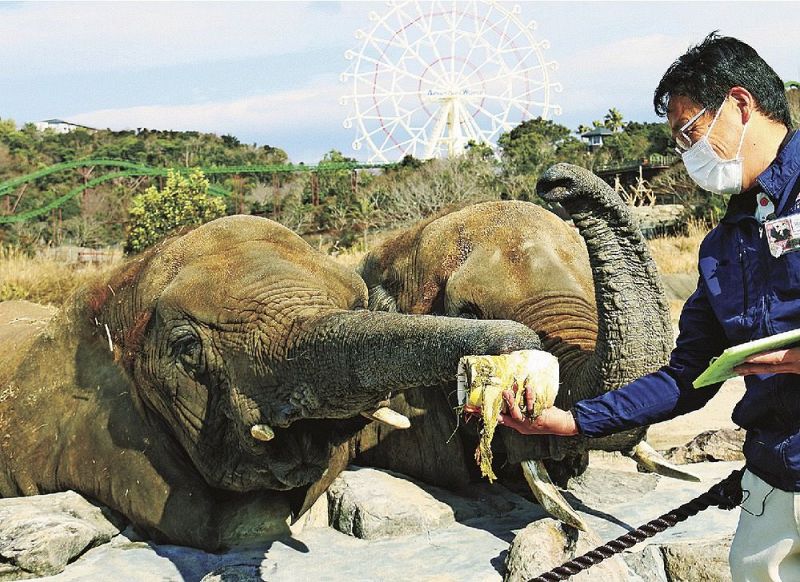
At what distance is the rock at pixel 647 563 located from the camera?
17.5ft

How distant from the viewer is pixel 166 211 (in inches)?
1128

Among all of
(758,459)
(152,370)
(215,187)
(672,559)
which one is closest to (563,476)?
(672,559)

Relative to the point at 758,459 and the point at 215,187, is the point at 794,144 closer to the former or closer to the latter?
the point at 758,459

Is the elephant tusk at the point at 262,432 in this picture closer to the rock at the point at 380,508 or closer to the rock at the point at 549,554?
the rock at the point at 380,508

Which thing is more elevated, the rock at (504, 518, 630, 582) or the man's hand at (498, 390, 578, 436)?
the man's hand at (498, 390, 578, 436)

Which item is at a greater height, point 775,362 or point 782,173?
point 782,173

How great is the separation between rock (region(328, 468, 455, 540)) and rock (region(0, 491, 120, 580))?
118 centimetres

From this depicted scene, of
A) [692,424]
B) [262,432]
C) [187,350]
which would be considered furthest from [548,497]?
[692,424]

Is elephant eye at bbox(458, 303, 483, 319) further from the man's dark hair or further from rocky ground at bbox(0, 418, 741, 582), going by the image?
the man's dark hair

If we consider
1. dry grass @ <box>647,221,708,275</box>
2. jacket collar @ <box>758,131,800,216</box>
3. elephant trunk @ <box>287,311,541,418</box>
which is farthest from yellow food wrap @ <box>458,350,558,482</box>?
dry grass @ <box>647,221,708,275</box>

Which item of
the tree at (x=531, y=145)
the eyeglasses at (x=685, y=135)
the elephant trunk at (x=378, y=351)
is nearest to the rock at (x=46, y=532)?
the elephant trunk at (x=378, y=351)

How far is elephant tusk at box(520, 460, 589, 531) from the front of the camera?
529cm

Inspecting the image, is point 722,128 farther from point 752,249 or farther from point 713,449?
point 713,449

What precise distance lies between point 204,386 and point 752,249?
10.1ft
